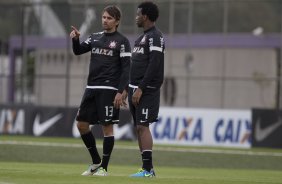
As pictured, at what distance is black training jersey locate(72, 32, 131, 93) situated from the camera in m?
13.6

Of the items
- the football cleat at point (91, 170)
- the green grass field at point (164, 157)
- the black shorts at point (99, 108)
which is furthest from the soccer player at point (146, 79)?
the green grass field at point (164, 157)

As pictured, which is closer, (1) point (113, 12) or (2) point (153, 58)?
(2) point (153, 58)

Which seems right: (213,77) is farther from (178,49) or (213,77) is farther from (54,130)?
(54,130)

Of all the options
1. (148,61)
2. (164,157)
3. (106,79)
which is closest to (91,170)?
(106,79)

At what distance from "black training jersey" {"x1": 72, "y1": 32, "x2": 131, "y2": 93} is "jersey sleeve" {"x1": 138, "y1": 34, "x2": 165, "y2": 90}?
12.6 inches

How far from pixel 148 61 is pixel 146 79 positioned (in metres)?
0.35

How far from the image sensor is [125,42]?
1369cm

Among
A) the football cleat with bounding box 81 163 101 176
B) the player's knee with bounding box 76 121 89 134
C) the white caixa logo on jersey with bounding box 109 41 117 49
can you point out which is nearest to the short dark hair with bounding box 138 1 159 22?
the white caixa logo on jersey with bounding box 109 41 117 49

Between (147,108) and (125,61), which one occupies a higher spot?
(125,61)

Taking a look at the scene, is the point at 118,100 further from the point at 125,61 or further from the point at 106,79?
the point at 125,61

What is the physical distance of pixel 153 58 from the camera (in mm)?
13453

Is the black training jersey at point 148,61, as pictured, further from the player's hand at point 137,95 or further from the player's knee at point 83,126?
the player's knee at point 83,126

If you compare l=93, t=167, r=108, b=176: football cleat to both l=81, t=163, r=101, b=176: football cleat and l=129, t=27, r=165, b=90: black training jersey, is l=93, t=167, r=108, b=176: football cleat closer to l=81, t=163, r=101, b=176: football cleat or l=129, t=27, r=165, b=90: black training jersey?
l=81, t=163, r=101, b=176: football cleat

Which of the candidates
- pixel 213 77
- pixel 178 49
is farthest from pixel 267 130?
pixel 178 49
